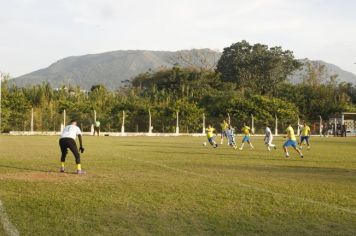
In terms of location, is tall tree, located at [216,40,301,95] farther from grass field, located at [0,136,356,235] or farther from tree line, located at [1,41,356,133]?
grass field, located at [0,136,356,235]

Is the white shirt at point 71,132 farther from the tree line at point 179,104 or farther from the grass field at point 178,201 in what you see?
the tree line at point 179,104

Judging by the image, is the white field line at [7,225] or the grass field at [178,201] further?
the grass field at [178,201]

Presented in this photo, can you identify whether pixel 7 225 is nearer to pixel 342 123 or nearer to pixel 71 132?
pixel 71 132

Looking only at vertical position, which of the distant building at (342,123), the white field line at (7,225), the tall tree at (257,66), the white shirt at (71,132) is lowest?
the white field line at (7,225)

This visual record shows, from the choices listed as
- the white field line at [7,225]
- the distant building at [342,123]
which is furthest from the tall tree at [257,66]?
the white field line at [7,225]

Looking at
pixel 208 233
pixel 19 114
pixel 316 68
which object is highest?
pixel 316 68

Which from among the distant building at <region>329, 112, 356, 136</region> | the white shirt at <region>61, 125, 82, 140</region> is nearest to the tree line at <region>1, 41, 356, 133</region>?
the distant building at <region>329, 112, 356, 136</region>

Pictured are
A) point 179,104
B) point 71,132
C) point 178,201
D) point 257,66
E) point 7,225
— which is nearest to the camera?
point 7,225

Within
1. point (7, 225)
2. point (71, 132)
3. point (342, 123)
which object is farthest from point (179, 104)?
point (7, 225)

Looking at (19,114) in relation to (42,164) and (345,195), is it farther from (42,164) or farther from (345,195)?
(345,195)

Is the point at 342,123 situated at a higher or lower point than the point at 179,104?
lower

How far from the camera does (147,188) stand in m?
11.5

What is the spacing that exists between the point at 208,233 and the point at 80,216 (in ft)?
7.46

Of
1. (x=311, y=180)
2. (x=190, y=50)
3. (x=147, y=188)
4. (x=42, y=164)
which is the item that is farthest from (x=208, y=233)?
(x=190, y=50)
